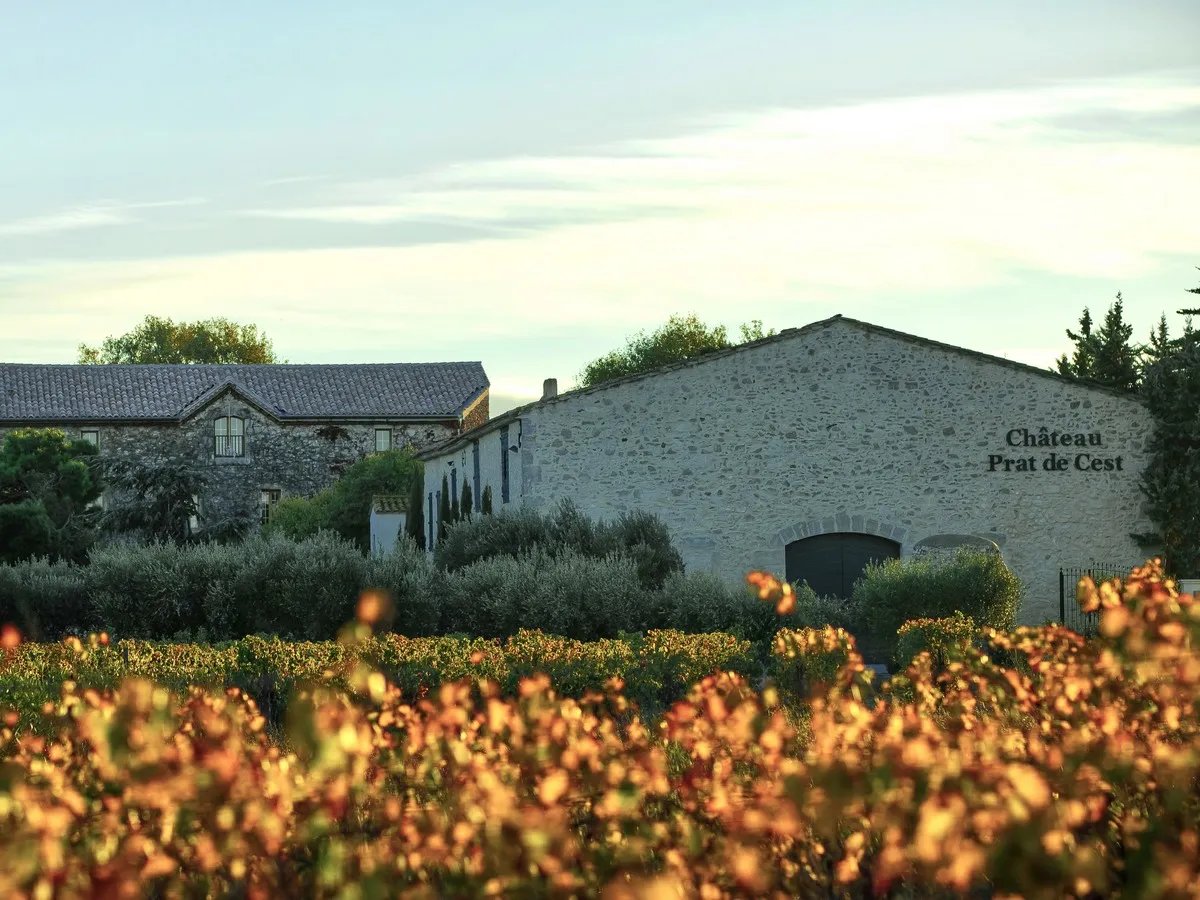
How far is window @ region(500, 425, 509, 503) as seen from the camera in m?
25.8

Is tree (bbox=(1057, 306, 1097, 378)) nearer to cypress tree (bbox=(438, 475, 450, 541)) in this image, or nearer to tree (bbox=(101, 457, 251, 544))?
cypress tree (bbox=(438, 475, 450, 541))

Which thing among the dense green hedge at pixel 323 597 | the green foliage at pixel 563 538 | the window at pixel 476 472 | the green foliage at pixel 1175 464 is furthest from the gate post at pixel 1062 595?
the window at pixel 476 472

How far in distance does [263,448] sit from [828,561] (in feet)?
109

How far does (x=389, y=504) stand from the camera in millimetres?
39188

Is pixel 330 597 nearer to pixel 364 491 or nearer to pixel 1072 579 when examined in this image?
pixel 1072 579

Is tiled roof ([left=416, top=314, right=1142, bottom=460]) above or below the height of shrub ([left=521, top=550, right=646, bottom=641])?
above

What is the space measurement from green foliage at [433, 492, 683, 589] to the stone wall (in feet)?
102

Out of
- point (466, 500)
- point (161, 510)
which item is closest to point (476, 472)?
point (466, 500)

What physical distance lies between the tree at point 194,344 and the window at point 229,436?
84.0ft

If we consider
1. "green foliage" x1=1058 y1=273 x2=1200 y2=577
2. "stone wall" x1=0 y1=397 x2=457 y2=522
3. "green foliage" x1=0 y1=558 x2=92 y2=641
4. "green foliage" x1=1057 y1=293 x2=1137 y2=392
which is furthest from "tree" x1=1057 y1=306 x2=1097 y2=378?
"green foliage" x1=0 y1=558 x2=92 y2=641

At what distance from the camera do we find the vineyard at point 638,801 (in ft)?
13.6

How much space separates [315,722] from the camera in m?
4.25

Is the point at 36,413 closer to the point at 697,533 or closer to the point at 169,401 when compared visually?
the point at 169,401

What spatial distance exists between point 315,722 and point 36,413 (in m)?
53.2
